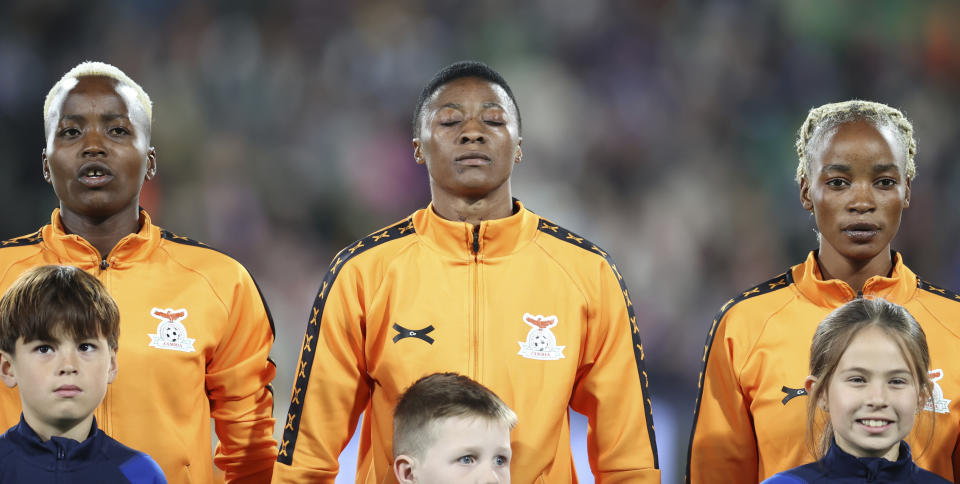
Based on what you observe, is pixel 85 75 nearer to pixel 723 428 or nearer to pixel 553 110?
pixel 723 428

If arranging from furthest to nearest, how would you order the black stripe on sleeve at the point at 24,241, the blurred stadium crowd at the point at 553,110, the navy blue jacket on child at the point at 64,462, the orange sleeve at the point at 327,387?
1. the blurred stadium crowd at the point at 553,110
2. the black stripe on sleeve at the point at 24,241
3. the orange sleeve at the point at 327,387
4. the navy blue jacket on child at the point at 64,462

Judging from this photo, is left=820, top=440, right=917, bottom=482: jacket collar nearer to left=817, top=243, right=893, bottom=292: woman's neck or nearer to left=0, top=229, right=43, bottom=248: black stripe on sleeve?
left=817, top=243, right=893, bottom=292: woman's neck

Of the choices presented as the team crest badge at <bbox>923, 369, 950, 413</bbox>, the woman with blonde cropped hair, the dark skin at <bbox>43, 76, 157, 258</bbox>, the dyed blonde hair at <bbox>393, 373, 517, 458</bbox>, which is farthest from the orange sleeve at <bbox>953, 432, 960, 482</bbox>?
the dark skin at <bbox>43, 76, 157, 258</bbox>

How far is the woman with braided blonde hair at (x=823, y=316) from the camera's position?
3.19 meters

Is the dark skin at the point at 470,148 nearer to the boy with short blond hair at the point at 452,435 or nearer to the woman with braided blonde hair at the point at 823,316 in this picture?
the boy with short blond hair at the point at 452,435

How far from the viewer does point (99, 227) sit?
3.43 m

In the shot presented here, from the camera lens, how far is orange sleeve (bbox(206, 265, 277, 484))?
341cm

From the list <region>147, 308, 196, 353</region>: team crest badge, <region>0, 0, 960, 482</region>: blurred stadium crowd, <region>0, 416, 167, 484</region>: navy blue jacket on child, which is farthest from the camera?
<region>0, 0, 960, 482</region>: blurred stadium crowd

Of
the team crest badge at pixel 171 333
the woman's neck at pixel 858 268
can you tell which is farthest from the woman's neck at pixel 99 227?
the woman's neck at pixel 858 268

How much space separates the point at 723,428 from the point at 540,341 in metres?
0.66

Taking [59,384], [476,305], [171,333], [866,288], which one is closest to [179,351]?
[171,333]

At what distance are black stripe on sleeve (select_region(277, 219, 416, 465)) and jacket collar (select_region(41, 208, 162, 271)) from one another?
0.65 metres

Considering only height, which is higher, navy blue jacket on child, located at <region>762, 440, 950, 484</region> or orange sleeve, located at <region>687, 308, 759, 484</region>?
orange sleeve, located at <region>687, 308, 759, 484</region>

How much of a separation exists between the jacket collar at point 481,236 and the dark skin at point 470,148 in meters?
0.08
